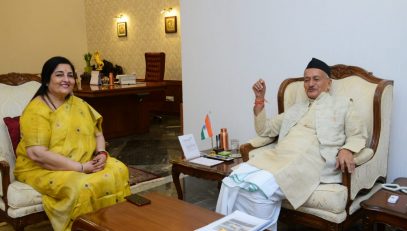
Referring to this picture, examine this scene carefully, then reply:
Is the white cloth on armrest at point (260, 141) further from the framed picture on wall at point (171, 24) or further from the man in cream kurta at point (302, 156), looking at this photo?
the framed picture on wall at point (171, 24)

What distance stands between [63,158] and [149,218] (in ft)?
2.45

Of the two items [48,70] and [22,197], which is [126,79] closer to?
[48,70]

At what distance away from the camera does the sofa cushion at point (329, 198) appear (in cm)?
188

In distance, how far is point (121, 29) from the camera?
8016 millimetres

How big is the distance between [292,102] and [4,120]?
1.95m

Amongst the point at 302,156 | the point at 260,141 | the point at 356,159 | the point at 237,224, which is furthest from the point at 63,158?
the point at 356,159

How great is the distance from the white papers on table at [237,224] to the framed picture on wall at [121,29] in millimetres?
6906

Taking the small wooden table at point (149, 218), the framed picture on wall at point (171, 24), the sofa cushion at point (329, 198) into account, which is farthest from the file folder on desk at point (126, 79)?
the sofa cushion at point (329, 198)

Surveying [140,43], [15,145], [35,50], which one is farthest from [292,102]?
[35,50]

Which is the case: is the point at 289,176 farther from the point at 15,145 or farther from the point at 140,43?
the point at 140,43

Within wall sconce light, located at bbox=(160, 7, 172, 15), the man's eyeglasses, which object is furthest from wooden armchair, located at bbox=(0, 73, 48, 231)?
wall sconce light, located at bbox=(160, 7, 172, 15)

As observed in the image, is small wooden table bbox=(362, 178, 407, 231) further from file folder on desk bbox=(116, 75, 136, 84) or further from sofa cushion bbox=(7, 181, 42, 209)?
file folder on desk bbox=(116, 75, 136, 84)

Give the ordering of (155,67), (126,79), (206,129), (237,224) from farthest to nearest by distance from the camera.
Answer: (155,67)
(126,79)
(206,129)
(237,224)

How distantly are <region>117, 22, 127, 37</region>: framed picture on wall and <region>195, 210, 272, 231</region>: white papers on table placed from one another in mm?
6906
